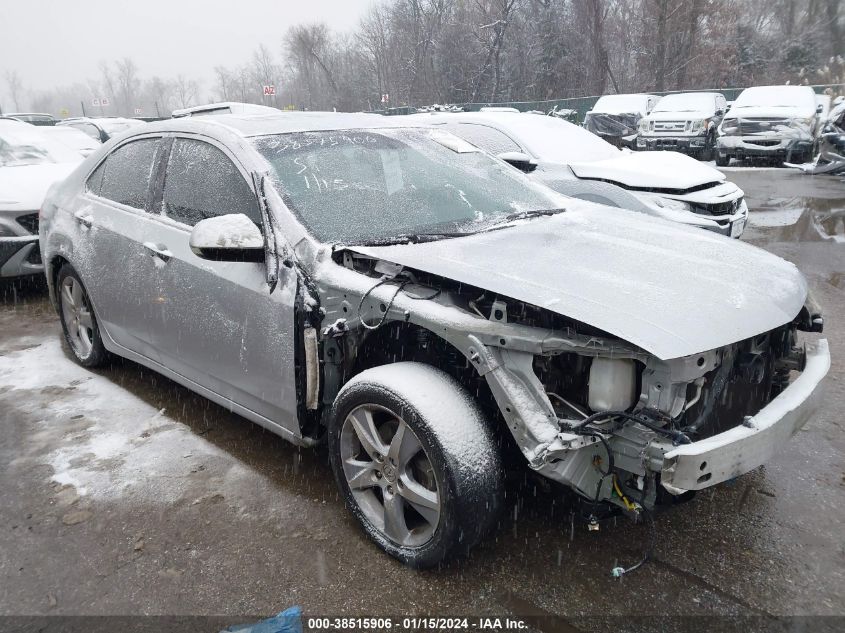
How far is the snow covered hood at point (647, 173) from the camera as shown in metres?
6.71

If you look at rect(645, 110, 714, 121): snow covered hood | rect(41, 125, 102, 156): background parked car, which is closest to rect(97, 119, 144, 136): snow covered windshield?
rect(41, 125, 102, 156): background parked car

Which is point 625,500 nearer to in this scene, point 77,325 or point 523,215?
point 523,215

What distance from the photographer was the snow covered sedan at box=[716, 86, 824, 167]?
49.8ft

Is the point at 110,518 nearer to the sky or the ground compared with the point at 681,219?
nearer to the ground

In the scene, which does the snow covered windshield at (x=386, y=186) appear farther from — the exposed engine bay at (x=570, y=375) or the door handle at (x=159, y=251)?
the door handle at (x=159, y=251)

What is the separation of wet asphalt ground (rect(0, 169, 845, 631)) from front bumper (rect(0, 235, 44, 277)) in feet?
9.66

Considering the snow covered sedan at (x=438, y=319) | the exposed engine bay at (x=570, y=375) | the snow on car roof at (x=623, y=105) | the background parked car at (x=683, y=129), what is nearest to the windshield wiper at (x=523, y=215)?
the snow covered sedan at (x=438, y=319)

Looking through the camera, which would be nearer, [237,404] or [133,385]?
[237,404]

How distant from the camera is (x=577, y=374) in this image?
2.40 meters

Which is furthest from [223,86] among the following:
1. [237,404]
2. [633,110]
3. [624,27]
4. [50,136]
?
[237,404]

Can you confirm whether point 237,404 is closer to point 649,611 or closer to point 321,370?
point 321,370

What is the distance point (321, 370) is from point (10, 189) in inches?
215

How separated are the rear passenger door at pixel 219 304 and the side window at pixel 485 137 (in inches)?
148

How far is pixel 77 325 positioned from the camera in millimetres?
4621
